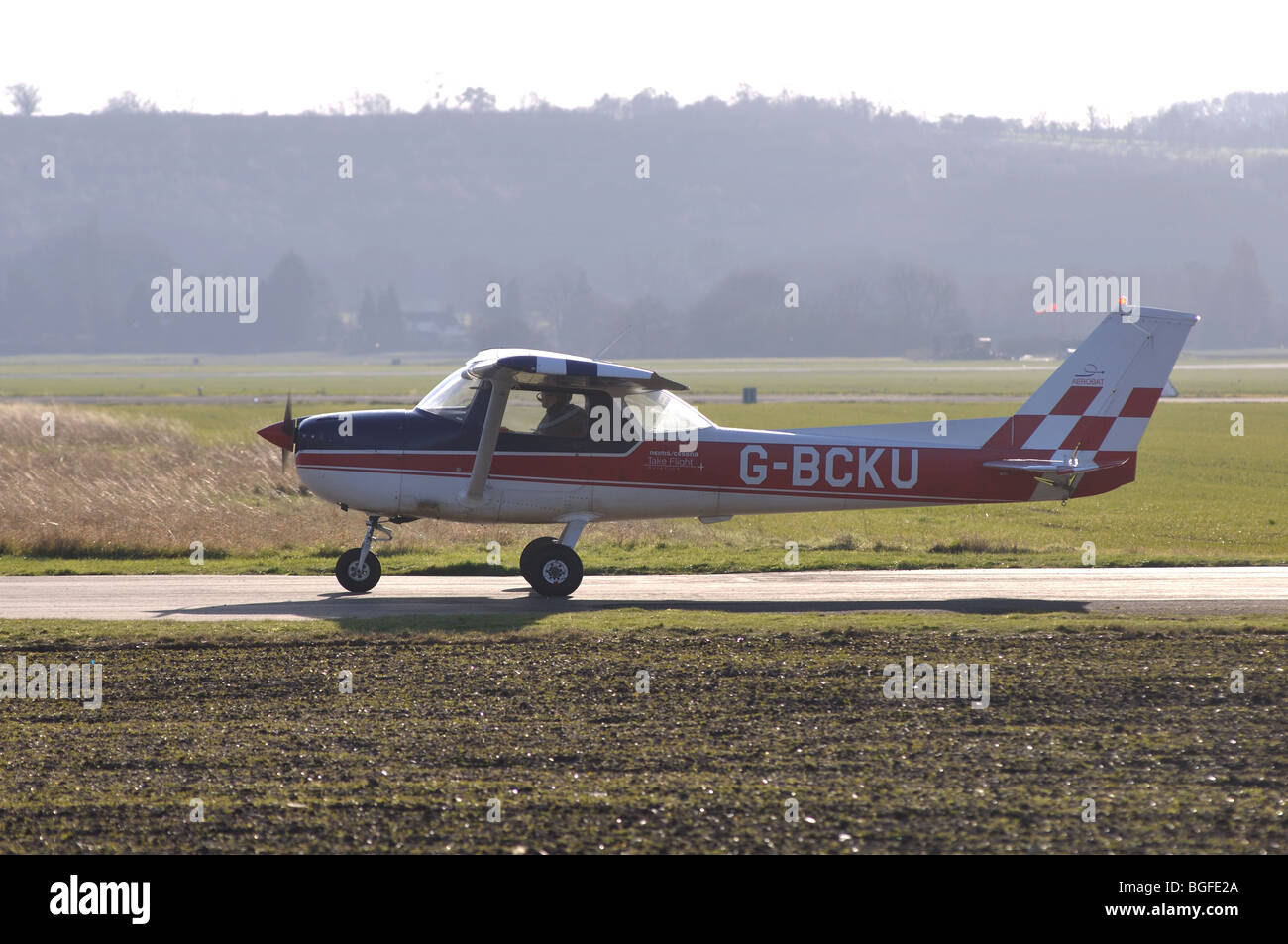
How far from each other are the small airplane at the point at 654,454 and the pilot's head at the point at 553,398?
2cm

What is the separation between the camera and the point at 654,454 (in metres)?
15.6

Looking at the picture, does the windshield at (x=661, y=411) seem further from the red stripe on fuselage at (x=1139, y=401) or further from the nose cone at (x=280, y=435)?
the red stripe on fuselage at (x=1139, y=401)

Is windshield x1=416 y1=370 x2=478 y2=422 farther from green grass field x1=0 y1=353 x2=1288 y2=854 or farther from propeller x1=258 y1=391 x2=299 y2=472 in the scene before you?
green grass field x1=0 y1=353 x2=1288 y2=854

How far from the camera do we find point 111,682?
1082cm

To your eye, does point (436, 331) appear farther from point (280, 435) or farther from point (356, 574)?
point (356, 574)

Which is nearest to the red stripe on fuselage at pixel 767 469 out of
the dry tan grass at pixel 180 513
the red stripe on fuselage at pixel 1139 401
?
the red stripe on fuselage at pixel 1139 401

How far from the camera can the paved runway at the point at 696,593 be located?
14.5 meters

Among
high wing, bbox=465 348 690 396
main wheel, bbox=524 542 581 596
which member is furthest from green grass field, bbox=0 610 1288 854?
high wing, bbox=465 348 690 396

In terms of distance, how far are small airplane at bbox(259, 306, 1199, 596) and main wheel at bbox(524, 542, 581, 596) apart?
0.02 meters

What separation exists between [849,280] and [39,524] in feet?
535

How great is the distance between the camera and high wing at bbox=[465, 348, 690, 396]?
46.6 ft
